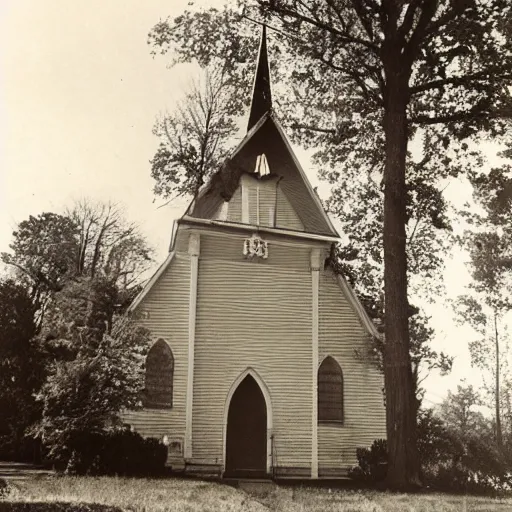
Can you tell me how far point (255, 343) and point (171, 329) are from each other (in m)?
2.37

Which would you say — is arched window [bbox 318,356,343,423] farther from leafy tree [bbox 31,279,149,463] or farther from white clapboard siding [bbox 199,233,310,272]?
leafy tree [bbox 31,279,149,463]

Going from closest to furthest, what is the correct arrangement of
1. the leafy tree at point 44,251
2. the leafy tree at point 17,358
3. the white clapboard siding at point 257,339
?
the leafy tree at point 17,358
the white clapboard siding at point 257,339
the leafy tree at point 44,251

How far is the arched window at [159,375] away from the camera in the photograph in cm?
1780

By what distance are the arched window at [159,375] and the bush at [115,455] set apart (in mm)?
1236

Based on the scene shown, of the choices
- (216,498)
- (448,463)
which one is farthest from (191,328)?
(448,463)

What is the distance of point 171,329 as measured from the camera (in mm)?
18359

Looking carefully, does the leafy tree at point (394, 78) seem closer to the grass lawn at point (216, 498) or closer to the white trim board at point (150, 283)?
the grass lawn at point (216, 498)

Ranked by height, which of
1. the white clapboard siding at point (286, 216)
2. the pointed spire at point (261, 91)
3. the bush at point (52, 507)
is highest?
the pointed spire at point (261, 91)

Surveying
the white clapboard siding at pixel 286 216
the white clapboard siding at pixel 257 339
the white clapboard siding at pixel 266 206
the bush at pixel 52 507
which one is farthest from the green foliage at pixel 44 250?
the bush at pixel 52 507

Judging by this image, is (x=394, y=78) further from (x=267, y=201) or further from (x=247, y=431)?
(x=247, y=431)

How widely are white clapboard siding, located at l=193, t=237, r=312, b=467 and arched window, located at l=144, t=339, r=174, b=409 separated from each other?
2.40 feet

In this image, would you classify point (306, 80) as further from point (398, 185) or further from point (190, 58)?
point (398, 185)

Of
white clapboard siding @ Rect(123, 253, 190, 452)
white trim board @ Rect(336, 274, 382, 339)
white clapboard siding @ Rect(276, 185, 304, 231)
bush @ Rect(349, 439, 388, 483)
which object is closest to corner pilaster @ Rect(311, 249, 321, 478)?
white trim board @ Rect(336, 274, 382, 339)

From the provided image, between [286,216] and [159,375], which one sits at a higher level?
[286,216]
